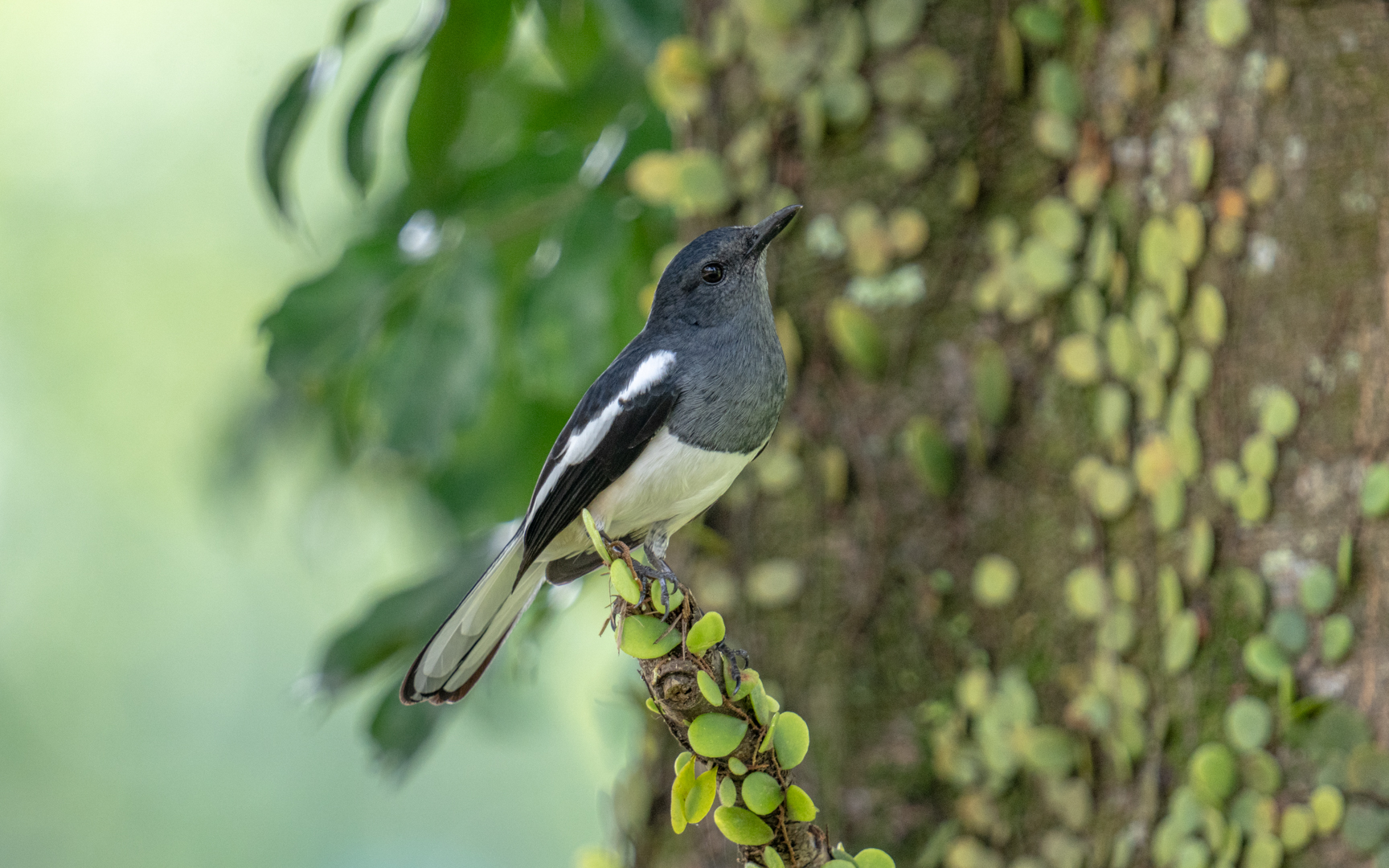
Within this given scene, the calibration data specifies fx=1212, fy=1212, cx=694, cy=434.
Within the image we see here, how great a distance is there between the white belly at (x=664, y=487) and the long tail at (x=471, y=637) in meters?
0.10

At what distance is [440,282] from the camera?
9.48ft

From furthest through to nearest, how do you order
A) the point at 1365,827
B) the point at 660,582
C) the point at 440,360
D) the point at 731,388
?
the point at 440,360 < the point at 1365,827 < the point at 731,388 < the point at 660,582

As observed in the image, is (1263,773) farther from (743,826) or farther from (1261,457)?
(743,826)

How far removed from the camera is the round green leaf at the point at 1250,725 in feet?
7.70

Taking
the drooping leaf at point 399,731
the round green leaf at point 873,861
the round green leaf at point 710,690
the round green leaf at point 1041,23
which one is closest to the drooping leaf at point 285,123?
the drooping leaf at point 399,731

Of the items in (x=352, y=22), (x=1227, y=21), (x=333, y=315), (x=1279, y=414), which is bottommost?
(x=1279, y=414)

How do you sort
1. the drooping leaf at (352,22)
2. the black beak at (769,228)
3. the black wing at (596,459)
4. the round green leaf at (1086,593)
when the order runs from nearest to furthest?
the black beak at (769,228)
the black wing at (596,459)
the round green leaf at (1086,593)
the drooping leaf at (352,22)

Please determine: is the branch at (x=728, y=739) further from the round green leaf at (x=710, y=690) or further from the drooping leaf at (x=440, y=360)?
the drooping leaf at (x=440, y=360)

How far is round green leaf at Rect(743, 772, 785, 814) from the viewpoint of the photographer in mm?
1146

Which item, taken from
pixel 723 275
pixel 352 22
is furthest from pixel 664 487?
pixel 352 22

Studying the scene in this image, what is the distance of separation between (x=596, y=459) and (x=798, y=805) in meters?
0.64

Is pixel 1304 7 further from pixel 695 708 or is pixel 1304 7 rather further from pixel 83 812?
pixel 83 812

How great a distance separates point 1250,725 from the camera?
235 centimetres

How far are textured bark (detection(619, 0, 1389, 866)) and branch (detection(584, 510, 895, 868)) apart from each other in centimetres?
138
